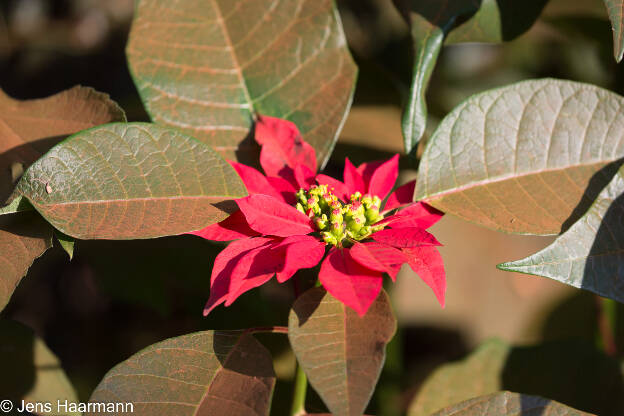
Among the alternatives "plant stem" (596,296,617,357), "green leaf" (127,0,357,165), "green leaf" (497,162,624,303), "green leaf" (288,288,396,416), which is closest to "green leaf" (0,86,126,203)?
"green leaf" (127,0,357,165)

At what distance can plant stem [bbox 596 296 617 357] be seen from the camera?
1.00 metres

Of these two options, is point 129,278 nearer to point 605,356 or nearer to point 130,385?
point 130,385

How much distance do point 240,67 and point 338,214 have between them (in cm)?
25

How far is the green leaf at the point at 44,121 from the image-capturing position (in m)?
0.63

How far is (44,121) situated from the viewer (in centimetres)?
65

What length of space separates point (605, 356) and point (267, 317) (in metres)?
0.54

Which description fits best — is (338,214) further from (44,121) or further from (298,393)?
(44,121)

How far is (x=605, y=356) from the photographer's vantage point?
857 millimetres

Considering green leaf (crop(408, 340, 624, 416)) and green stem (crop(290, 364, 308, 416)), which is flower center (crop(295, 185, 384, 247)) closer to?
green stem (crop(290, 364, 308, 416))

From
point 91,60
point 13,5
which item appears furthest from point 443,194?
point 13,5

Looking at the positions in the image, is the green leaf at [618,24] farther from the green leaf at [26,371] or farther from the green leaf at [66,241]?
the green leaf at [26,371]

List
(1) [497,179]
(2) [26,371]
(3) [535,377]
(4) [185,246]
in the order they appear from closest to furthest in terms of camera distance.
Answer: (1) [497,179] → (2) [26,371] → (3) [535,377] → (4) [185,246]

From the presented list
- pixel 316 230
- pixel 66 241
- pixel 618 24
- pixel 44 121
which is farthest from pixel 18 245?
pixel 618 24

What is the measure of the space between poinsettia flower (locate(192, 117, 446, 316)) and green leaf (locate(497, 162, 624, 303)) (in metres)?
0.09
